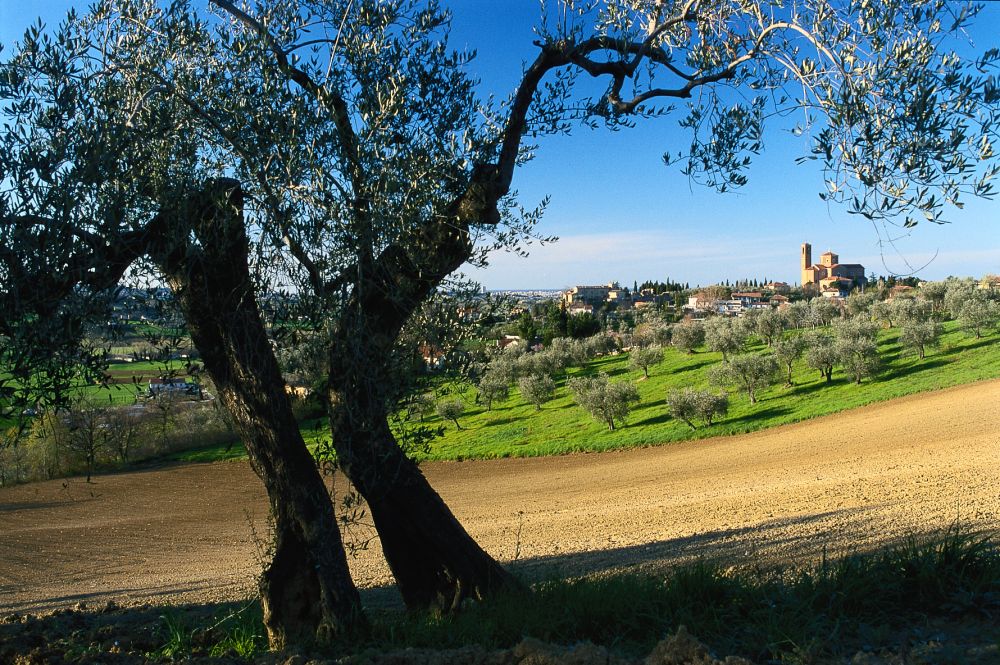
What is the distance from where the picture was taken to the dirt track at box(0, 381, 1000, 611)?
1131 cm

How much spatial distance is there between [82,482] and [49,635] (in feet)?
127

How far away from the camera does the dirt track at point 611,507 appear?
37.1 feet

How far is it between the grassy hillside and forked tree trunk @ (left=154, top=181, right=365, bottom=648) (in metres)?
25.6

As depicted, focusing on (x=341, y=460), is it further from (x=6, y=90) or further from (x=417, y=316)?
(x=6, y=90)

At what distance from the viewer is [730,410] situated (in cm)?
4025

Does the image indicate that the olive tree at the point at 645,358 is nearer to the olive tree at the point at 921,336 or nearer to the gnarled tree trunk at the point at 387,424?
the olive tree at the point at 921,336

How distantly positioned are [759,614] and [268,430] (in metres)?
3.76

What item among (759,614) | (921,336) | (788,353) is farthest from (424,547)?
(921,336)

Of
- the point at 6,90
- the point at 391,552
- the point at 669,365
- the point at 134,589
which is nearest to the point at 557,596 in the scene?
the point at 391,552

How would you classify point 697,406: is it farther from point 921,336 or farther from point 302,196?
point 302,196

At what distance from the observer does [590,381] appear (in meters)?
43.8

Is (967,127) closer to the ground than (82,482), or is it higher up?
higher up

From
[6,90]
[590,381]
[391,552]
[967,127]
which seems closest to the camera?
[967,127]

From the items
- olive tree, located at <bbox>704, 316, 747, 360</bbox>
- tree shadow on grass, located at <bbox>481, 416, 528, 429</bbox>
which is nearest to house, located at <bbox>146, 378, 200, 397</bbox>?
tree shadow on grass, located at <bbox>481, 416, 528, 429</bbox>
